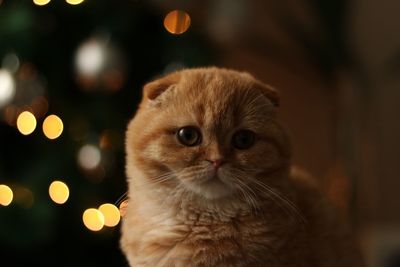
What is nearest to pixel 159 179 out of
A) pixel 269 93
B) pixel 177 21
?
pixel 269 93

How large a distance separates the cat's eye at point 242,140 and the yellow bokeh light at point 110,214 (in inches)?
29.2

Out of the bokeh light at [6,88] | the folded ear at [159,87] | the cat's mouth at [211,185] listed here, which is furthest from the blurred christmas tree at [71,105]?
the cat's mouth at [211,185]

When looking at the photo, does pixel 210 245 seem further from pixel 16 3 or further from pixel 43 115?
pixel 16 3

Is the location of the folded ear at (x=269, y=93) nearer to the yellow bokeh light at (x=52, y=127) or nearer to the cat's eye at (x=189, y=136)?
the cat's eye at (x=189, y=136)

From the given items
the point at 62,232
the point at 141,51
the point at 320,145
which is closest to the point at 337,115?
the point at 320,145

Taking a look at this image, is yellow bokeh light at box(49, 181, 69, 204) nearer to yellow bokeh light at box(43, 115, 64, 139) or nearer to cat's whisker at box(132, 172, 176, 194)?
yellow bokeh light at box(43, 115, 64, 139)

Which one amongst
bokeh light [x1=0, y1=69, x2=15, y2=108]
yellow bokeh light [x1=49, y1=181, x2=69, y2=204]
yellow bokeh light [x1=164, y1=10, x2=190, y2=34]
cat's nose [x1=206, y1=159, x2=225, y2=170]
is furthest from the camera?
yellow bokeh light [x1=164, y1=10, x2=190, y2=34]

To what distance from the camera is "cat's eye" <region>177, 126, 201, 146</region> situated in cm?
83

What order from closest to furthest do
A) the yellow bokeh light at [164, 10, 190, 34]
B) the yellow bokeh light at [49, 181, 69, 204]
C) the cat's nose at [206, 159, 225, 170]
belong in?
the cat's nose at [206, 159, 225, 170], the yellow bokeh light at [49, 181, 69, 204], the yellow bokeh light at [164, 10, 190, 34]

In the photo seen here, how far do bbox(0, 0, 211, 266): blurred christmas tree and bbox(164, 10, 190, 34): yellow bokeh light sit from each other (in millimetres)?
17

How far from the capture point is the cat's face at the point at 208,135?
81 cm

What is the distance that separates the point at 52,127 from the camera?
1.53 m

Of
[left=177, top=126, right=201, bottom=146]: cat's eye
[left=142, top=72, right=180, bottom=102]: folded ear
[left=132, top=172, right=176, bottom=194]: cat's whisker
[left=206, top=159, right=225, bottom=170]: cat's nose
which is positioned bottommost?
[left=132, top=172, right=176, bottom=194]: cat's whisker

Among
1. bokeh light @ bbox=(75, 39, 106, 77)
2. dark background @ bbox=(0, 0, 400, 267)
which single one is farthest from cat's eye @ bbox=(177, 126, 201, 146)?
bokeh light @ bbox=(75, 39, 106, 77)
